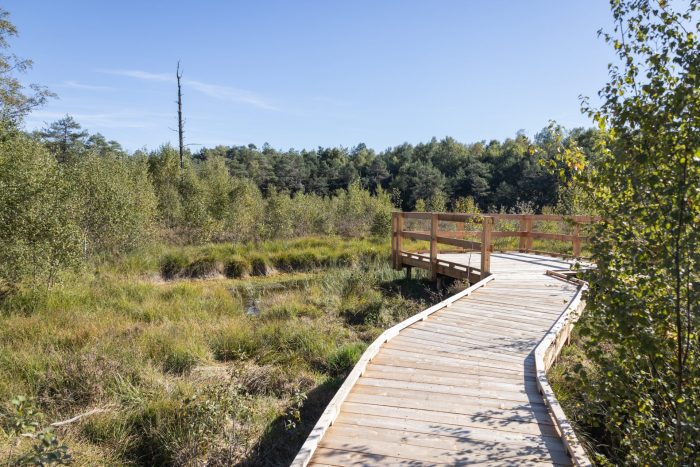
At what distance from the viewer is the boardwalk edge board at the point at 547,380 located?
308cm

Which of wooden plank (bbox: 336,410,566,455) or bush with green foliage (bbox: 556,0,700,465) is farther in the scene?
wooden plank (bbox: 336,410,566,455)

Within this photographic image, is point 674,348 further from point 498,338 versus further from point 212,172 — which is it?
point 212,172

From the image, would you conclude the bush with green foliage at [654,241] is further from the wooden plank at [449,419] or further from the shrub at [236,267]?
the shrub at [236,267]

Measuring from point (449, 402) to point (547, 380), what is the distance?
3.58 ft

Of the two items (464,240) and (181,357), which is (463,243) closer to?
Result: (464,240)

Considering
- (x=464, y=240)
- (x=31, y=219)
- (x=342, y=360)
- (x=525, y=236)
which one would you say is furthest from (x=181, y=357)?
(x=525, y=236)

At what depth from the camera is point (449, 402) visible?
3975 millimetres

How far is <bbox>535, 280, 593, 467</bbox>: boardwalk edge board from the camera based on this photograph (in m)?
3.08

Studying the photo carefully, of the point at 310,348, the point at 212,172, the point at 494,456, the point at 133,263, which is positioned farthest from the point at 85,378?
the point at 212,172

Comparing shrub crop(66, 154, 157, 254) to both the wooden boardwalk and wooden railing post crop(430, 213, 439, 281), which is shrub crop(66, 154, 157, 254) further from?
the wooden boardwalk

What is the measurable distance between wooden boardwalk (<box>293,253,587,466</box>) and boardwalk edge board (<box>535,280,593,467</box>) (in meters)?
0.03

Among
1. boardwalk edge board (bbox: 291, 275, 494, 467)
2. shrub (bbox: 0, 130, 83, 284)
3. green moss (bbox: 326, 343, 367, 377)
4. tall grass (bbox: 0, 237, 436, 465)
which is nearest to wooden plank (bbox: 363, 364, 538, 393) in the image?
boardwalk edge board (bbox: 291, 275, 494, 467)

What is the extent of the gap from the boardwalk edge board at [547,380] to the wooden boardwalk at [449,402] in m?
0.03

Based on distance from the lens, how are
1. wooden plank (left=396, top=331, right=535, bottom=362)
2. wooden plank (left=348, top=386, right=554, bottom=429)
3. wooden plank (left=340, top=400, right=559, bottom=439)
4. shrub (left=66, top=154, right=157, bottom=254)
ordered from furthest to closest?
shrub (left=66, top=154, right=157, bottom=254) → wooden plank (left=396, top=331, right=535, bottom=362) → wooden plank (left=348, top=386, right=554, bottom=429) → wooden plank (left=340, top=400, right=559, bottom=439)
